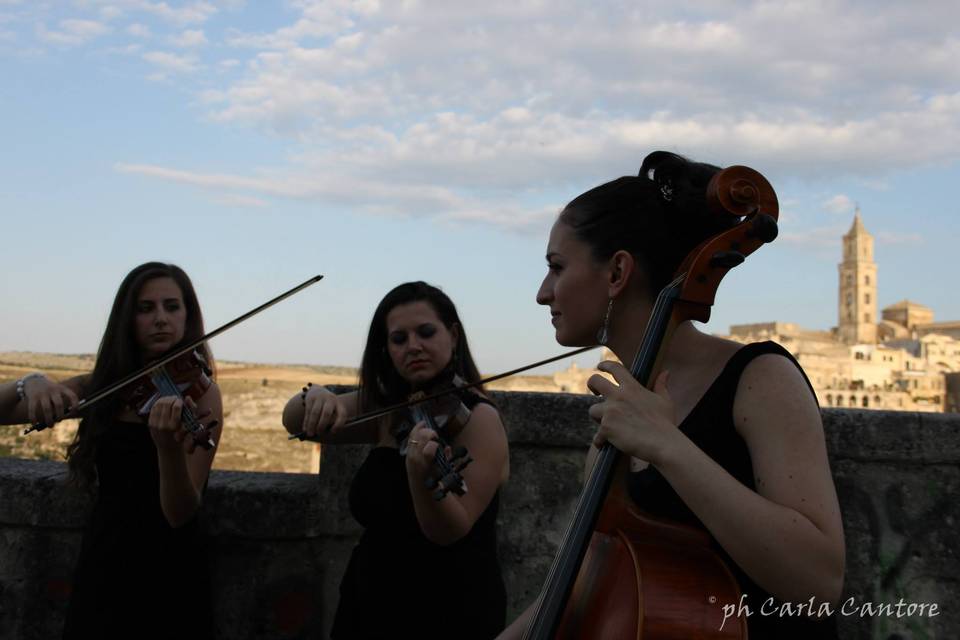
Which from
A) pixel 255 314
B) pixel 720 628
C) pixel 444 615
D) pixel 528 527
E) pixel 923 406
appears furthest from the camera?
pixel 923 406

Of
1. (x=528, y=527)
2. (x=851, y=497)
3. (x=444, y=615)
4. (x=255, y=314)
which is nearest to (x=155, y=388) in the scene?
(x=255, y=314)

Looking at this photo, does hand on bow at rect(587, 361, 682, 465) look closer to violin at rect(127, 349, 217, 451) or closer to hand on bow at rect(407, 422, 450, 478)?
hand on bow at rect(407, 422, 450, 478)

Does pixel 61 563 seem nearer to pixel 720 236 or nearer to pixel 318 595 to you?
pixel 318 595

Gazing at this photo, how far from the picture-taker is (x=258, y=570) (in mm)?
3611

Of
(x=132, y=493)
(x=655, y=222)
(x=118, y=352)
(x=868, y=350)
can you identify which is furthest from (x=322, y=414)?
(x=868, y=350)

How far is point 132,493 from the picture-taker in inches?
121

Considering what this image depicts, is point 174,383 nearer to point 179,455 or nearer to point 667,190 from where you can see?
point 179,455

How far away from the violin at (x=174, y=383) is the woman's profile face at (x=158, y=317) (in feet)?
0.77

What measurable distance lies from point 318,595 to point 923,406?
276ft

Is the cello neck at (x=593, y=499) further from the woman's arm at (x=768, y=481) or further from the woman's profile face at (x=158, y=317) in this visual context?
the woman's profile face at (x=158, y=317)

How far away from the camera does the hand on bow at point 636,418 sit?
150 centimetres

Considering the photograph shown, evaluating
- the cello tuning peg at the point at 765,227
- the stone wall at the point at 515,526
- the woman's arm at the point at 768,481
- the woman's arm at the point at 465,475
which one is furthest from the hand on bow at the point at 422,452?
the stone wall at the point at 515,526

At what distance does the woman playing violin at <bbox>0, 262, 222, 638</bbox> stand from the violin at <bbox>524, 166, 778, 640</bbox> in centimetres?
152

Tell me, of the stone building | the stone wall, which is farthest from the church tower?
the stone wall
